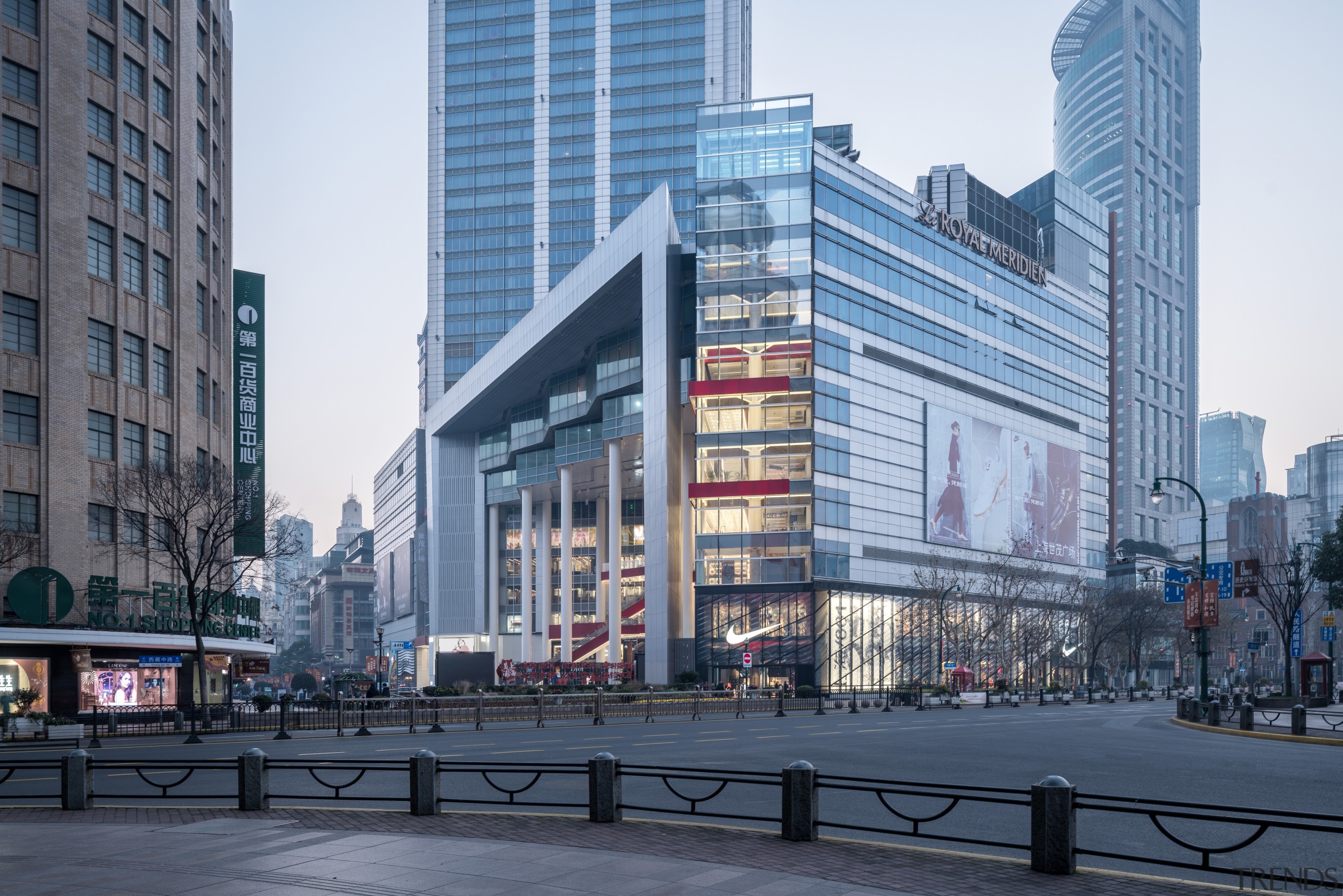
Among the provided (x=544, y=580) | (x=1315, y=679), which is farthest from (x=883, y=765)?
(x=544, y=580)

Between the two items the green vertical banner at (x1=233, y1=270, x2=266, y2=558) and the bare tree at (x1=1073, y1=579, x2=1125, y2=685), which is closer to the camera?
the green vertical banner at (x1=233, y1=270, x2=266, y2=558)

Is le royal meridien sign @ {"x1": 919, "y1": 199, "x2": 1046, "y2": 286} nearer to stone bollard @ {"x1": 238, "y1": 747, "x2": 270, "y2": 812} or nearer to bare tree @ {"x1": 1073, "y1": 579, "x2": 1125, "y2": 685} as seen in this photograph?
bare tree @ {"x1": 1073, "y1": 579, "x2": 1125, "y2": 685}

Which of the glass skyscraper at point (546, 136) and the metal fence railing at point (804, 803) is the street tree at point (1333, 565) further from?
the glass skyscraper at point (546, 136)

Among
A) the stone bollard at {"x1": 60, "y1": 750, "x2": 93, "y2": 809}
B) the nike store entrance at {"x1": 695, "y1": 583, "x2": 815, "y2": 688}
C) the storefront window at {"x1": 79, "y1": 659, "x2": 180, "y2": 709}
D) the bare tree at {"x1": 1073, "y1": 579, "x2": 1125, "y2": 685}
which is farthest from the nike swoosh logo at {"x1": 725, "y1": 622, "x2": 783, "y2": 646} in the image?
the stone bollard at {"x1": 60, "y1": 750, "x2": 93, "y2": 809}

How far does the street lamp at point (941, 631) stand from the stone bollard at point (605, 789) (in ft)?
219

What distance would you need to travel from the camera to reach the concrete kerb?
3244 cm

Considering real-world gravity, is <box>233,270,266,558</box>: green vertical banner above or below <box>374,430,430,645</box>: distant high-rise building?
above

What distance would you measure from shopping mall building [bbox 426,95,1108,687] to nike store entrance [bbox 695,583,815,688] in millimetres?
159

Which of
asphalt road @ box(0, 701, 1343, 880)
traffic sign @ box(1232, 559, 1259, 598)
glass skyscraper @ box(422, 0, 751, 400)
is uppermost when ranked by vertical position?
glass skyscraper @ box(422, 0, 751, 400)

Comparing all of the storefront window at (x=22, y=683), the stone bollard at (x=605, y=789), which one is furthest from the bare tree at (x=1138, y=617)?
Answer: the stone bollard at (x=605, y=789)

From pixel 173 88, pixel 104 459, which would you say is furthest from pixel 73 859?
pixel 173 88

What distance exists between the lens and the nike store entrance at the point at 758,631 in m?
82.2

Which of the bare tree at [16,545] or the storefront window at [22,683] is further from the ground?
the bare tree at [16,545]

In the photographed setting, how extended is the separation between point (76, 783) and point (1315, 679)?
193 ft
